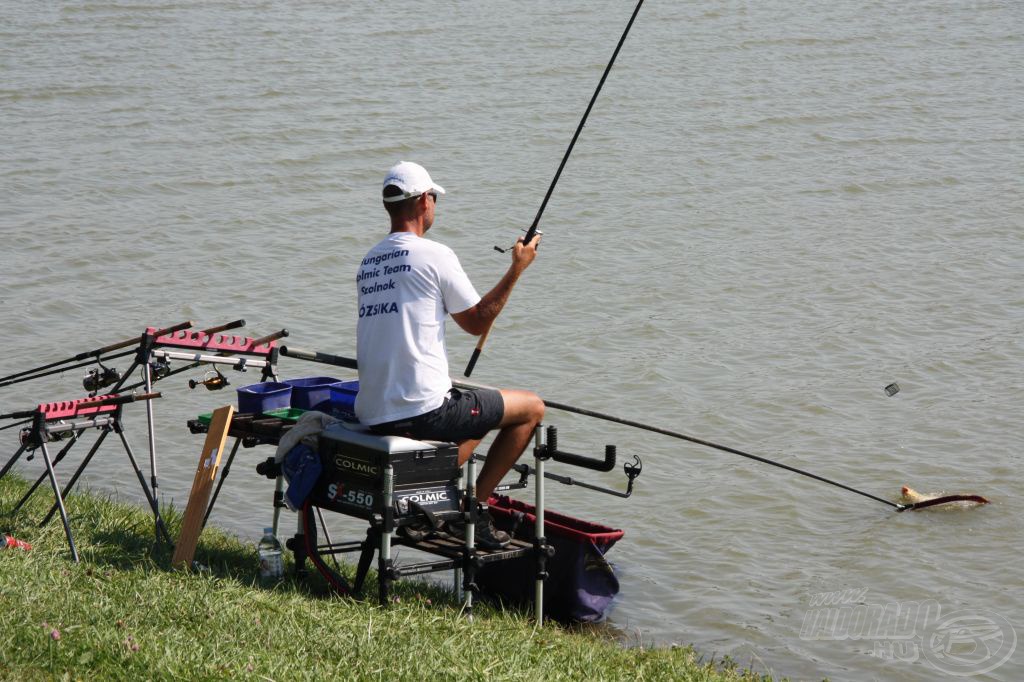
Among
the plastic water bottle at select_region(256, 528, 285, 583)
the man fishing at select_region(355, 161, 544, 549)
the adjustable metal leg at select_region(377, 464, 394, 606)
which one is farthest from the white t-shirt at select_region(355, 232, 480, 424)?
the plastic water bottle at select_region(256, 528, 285, 583)

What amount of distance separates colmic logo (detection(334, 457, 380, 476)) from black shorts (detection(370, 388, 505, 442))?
129 mm

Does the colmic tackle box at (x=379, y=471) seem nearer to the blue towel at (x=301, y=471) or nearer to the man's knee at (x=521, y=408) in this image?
the blue towel at (x=301, y=471)

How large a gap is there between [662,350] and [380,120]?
7.43 m

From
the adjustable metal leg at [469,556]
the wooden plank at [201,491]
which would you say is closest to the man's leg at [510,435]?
the adjustable metal leg at [469,556]

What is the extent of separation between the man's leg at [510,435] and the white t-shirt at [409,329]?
0.28 metres

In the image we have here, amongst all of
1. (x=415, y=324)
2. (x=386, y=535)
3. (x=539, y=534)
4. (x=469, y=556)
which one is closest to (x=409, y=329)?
(x=415, y=324)

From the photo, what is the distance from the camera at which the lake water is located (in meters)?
6.50

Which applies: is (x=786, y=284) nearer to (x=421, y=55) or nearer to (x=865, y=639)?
(x=865, y=639)

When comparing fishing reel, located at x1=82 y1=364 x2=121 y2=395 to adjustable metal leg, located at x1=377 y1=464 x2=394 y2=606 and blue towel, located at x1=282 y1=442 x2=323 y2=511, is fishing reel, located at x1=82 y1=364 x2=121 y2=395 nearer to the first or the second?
blue towel, located at x1=282 y1=442 x2=323 y2=511

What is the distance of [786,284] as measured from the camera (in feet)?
34.6

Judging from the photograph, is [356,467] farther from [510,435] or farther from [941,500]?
[941,500]

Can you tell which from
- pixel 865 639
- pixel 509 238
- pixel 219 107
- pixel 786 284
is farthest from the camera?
pixel 219 107

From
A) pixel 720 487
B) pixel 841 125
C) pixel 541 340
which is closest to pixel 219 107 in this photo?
pixel 841 125

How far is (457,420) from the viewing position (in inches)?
181
